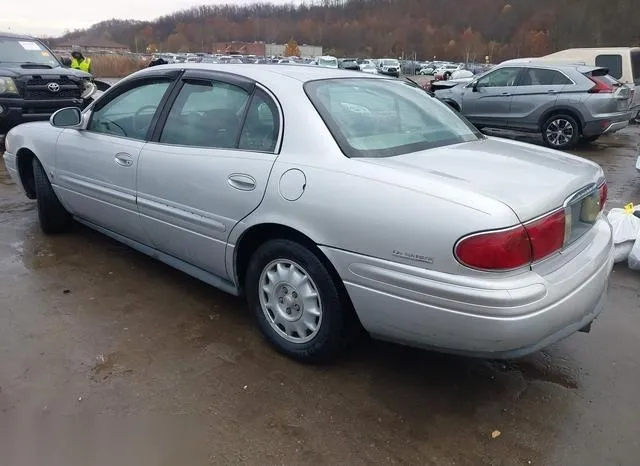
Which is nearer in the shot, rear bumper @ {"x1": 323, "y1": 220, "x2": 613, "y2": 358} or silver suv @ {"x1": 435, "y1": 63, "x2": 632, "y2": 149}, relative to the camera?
rear bumper @ {"x1": 323, "y1": 220, "x2": 613, "y2": 358}

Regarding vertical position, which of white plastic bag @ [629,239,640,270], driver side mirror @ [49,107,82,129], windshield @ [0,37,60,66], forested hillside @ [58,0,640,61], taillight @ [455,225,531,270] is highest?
forested hillside @ [58,0,640,61]

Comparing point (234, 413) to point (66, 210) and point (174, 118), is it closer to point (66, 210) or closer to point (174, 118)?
point (174, 118)

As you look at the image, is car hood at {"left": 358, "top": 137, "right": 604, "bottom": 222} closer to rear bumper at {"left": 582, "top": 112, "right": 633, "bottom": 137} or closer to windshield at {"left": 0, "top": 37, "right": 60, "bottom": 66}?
rear bumper at {"left": 582, "top": 112, "right": 633, "bottom": 137}

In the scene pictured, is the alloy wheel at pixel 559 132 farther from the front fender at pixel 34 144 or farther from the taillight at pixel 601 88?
the front fender at pixel 34 144

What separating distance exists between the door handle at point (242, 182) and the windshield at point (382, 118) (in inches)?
19.6

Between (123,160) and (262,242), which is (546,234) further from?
(123,160)

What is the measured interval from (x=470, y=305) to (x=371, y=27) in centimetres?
14043

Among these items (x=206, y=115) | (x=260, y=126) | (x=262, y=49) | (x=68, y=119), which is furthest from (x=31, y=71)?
(x=262, y=49)

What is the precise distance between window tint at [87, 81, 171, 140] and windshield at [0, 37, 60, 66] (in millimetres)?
7389

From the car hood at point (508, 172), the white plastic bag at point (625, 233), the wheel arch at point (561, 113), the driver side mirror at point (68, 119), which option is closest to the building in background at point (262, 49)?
the wheel arch at point (561, 113)

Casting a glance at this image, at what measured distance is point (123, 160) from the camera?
146 inches

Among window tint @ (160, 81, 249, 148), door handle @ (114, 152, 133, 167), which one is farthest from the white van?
door handle @ (114, 152, 133, 167)

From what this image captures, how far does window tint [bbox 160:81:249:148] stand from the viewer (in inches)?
126

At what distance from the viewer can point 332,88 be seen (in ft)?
10.5
